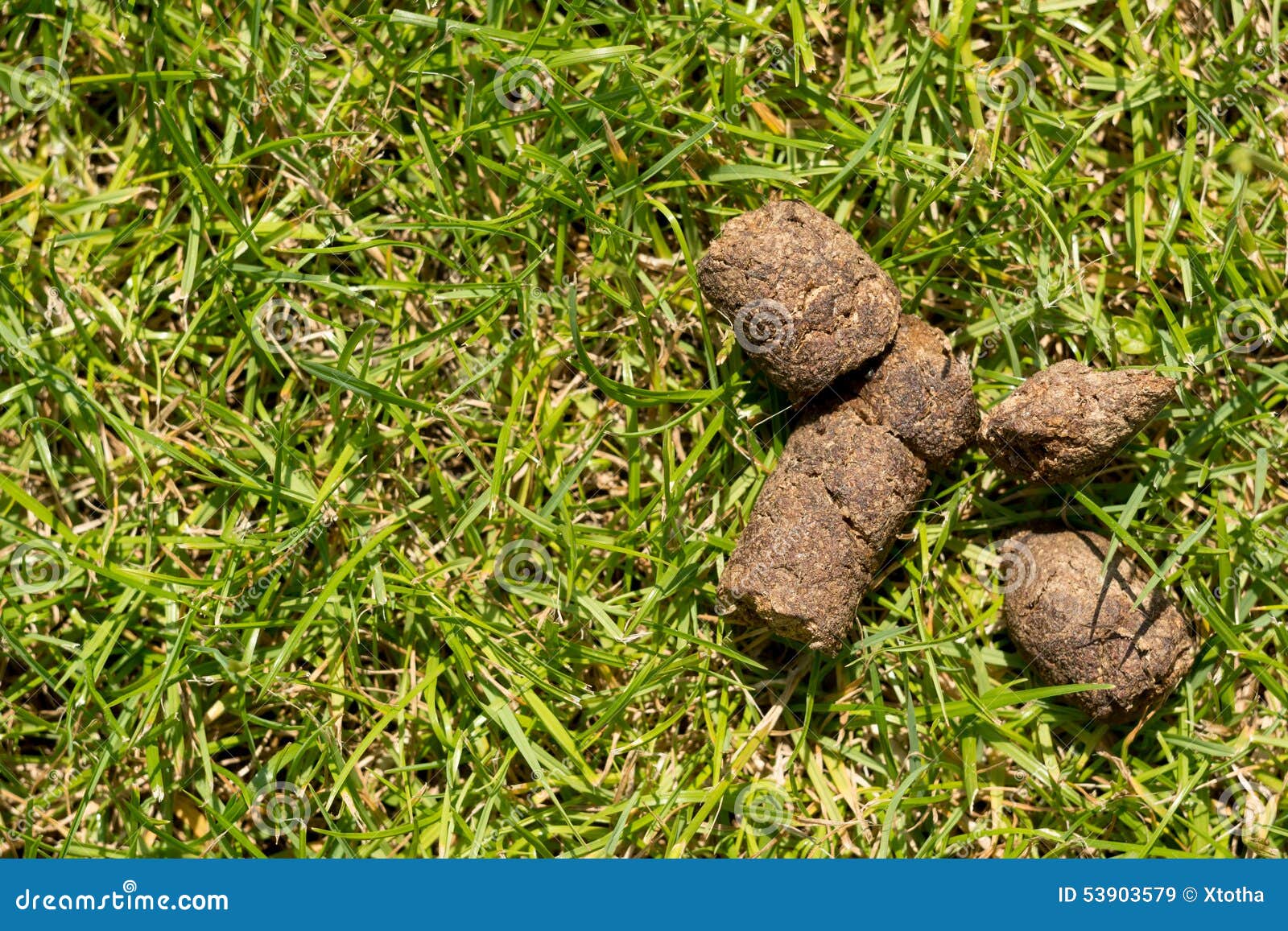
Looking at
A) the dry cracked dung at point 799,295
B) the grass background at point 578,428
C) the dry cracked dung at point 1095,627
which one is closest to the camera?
the dry cracked dung at point 799,295

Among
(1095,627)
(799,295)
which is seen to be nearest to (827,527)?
(799,295)

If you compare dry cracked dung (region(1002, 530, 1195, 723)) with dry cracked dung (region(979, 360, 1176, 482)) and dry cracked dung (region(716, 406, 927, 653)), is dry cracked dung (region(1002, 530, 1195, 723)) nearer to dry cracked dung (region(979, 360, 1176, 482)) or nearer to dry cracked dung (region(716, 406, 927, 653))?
dry cracked dung (region(979, 360, 1176, 482))

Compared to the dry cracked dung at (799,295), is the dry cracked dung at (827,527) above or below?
below

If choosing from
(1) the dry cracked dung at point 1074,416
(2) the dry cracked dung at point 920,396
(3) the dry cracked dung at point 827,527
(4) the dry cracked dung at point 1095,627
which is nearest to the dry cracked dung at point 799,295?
(2) the dry cracked dung at point 920,396

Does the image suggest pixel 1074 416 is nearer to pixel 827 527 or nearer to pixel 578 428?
pixel 827 527

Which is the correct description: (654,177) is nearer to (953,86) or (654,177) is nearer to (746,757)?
(953,86)

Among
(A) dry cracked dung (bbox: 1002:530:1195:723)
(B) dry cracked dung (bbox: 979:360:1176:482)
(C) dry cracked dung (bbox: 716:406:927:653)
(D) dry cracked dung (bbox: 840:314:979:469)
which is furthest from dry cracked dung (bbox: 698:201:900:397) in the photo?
(A) dry cracked dung (bbox: 1002:530:1195:723)

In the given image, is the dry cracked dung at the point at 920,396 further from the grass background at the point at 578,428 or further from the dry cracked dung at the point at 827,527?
the grass background at the point at 578,428
